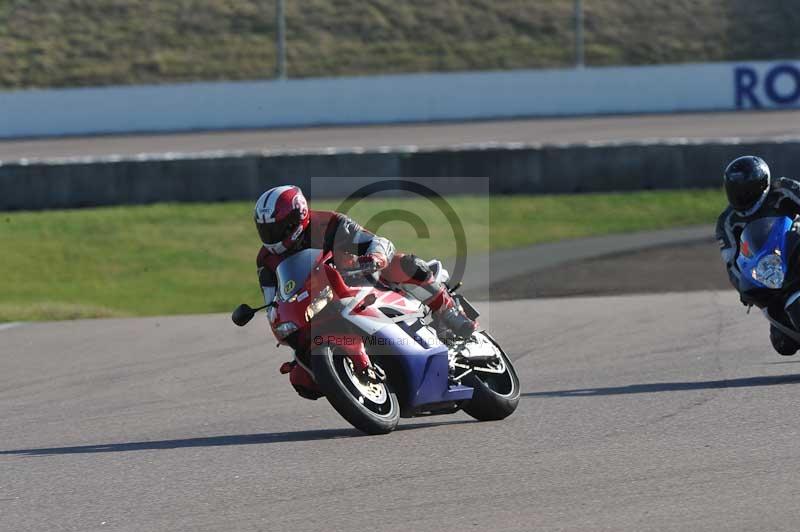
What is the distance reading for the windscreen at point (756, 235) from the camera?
9094 mm

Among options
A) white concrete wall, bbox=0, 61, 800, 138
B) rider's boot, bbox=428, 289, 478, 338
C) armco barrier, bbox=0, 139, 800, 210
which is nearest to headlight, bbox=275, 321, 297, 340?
rider's boot, bbox=428, 289, 478, 338

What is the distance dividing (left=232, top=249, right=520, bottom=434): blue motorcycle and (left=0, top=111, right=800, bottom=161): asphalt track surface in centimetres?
1996

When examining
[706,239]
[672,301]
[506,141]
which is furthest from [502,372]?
[506,141]

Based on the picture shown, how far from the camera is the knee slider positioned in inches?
295

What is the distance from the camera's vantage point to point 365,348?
729 centimetres

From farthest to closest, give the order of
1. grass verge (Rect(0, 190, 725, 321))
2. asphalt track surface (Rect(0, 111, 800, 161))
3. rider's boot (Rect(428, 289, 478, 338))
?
asphalt track surface (Rect(0, 111, 800, 161)) → grass verge (Rect(0, 190, 725, 321)) → rider's boot (Rect(428, 289, 478, 338))

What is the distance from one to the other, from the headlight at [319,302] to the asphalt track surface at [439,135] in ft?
66.5

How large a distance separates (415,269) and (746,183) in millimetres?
2855

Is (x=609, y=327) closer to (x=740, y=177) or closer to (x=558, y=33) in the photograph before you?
(x=740, y=177)

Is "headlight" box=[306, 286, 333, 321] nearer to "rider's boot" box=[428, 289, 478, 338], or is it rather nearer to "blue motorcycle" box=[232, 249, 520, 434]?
"blue motorcycle" box=[232, 249, 520, 434]

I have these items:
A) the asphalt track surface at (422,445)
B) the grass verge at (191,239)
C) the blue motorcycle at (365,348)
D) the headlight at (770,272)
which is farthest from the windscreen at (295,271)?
the grass verge at (191,239)

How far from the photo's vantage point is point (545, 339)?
11.4m

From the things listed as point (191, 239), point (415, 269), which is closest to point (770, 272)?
point (415, 269)

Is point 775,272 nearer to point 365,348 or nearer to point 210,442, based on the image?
point 365,348
